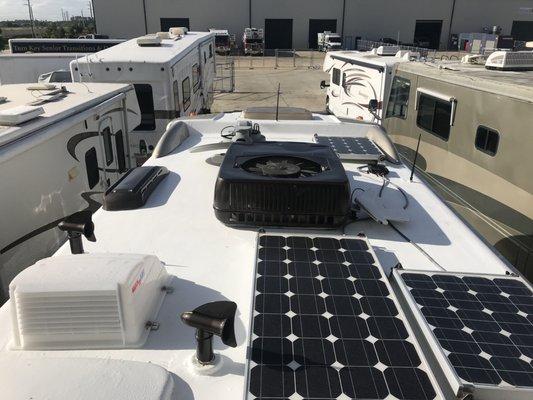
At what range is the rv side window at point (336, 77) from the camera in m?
15.2

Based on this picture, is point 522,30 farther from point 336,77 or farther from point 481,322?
point 481,322

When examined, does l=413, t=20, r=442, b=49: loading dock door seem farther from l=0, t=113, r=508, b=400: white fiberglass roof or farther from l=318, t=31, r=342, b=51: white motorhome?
l=0, t=113, r=508, b=400: white fiberglass roof

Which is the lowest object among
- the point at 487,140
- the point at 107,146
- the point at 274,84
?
the point at 274,84

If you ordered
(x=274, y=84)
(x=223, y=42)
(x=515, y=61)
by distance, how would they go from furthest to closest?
(x=223, y=42) → (x=274, y=84) → (x=515, y=61)

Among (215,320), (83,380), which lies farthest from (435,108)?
(83,380)

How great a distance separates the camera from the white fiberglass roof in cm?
274

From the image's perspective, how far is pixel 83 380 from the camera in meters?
2.26

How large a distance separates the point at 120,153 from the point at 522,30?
5632cm

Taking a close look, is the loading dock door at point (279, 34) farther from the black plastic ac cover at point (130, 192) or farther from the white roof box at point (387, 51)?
the black plastic ac cover at point (130, 192)

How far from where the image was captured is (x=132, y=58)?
10.2 m

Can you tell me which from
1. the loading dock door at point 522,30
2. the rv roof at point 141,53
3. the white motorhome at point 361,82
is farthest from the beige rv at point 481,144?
the loading dock door at point 522,30

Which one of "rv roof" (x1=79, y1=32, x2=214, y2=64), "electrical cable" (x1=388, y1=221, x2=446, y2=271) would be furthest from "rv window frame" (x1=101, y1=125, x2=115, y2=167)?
"electrical cable" (x1=388, y1=221, x2=446, y2=271)

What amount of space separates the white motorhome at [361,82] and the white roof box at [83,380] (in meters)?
9.69

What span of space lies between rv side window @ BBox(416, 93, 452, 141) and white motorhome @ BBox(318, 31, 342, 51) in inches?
1455
